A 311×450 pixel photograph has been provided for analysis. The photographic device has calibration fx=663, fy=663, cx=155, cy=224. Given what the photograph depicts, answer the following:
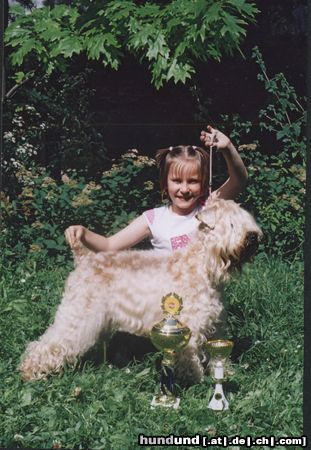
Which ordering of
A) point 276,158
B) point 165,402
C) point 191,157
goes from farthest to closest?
point 276,158, point 191,157, point 165,402

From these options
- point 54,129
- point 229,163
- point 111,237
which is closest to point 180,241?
point 111,237

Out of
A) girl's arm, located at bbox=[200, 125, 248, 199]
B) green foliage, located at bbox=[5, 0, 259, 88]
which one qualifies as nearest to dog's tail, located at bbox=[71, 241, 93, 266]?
girl's arm, located at bbox=[200, 125, 248, 199]

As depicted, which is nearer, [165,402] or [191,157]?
[165,402]

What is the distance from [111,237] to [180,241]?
382 mm

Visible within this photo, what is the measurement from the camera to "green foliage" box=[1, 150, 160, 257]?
3.66 metres

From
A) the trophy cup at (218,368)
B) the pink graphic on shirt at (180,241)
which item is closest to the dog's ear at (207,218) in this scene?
the pink graphic on shirt at (180,241)

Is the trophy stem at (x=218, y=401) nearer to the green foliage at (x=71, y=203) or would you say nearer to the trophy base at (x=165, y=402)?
the trophy base at (x=165, y=402)

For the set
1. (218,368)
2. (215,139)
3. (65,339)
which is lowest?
(218,368)

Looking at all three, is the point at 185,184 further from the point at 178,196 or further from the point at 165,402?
the point at 165,402

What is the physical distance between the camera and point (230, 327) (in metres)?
3.72

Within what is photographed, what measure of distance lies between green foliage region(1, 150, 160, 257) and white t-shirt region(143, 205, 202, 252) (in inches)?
3.1

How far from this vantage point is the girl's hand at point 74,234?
355 centimetres

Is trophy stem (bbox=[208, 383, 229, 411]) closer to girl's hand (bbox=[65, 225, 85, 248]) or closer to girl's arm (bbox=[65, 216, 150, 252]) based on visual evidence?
girl's arm (bbox=[65, 216, 150, 252])

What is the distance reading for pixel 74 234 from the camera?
3.57 m
